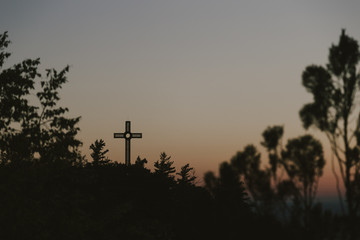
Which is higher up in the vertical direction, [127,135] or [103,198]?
[127,135]

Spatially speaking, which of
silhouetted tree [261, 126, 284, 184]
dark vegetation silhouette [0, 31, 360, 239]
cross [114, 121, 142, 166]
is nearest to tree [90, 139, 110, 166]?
dark vegetation silhouette [0, 31, 360, 239]

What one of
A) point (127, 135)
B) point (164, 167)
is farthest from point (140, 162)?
point (127, 135)

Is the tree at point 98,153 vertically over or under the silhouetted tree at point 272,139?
under

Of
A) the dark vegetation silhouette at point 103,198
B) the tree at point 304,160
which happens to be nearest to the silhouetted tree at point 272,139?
the tree at point 304,160

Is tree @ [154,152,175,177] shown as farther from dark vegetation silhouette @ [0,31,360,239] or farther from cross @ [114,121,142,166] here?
cross @ [114,121,142,166]

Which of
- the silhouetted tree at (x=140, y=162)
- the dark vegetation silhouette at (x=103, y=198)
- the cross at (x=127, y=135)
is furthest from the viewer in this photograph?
the cross at (x=127, y=135)

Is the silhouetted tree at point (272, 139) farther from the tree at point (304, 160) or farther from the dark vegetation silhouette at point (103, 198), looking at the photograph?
the dark vegetation silhouette at point (103, 198)

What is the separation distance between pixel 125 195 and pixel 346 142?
1936 cm

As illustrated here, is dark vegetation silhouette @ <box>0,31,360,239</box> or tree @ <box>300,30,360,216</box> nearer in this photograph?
dark vegetation silhouette @ <box>0,31,360,239</box>

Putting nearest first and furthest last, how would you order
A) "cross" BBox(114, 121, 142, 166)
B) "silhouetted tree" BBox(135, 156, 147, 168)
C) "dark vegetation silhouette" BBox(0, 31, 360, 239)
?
"dark vegetation silhouette" BBox(0, 31, 360, 239)
"silhouetted tree" BBox(135, 156, 147, 168)
"cross" BBox(114, 121, 142, 166)

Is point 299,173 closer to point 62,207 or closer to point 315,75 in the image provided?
point 315,75

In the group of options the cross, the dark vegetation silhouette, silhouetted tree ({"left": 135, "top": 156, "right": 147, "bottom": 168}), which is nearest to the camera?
the dark vegetation silhouette

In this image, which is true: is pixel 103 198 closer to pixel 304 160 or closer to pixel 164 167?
pixel 164 167

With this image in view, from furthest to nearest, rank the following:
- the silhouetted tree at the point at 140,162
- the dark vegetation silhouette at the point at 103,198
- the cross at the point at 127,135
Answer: the cross at the point at 127,135 → the silhouetted tree at the point at 140,162 → the dark vegetation silhouette at the point at 103,198
